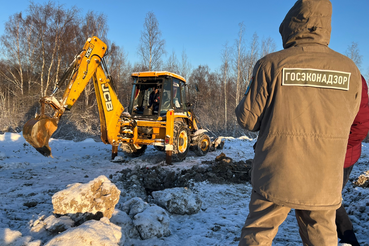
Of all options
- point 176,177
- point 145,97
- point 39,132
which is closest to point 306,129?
point 39,132

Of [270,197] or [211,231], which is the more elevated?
[270,197]

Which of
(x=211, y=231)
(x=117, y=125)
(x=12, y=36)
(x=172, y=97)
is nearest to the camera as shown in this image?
(x=211, y=231)

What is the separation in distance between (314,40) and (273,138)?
671mm

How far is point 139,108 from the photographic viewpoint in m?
7.64

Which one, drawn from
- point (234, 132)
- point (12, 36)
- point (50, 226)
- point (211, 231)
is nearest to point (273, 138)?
point (211, 231)

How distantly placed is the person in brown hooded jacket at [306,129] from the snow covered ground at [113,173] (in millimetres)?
1294

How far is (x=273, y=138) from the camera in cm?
150

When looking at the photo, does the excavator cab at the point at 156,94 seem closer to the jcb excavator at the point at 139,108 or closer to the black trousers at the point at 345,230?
the jcb excavator at the point at 139,108

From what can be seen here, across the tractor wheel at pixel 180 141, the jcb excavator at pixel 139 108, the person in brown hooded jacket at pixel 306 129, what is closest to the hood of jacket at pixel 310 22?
the person in brown hooded jacket at pixel 306 129

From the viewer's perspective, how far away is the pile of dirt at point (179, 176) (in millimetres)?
5168

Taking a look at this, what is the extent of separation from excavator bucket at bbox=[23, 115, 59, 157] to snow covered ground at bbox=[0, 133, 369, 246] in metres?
0.80

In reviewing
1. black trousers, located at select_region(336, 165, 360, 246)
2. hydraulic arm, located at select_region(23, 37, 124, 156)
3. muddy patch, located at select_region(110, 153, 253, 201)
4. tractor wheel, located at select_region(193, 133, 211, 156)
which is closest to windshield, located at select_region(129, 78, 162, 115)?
hydraulic arm, located at select_region(23, 37, 124, 156)

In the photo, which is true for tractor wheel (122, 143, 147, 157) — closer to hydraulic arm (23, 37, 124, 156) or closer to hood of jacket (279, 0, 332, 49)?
hydraulic arm (23, 37, 124, 156)

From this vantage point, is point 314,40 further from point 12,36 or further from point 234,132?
point 12,36
